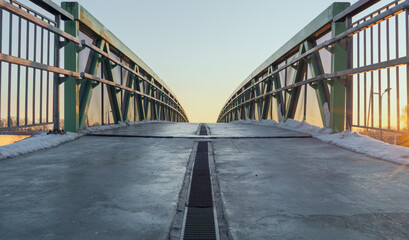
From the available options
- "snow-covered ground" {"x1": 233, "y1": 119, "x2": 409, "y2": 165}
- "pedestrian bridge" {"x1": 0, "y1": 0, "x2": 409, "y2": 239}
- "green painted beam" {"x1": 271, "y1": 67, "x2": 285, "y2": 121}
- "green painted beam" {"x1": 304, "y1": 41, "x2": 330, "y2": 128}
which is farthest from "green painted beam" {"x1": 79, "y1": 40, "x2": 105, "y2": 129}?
"green painted beam" {"x1": 271, "y1": 67, "x2": 285, "y2": 121}

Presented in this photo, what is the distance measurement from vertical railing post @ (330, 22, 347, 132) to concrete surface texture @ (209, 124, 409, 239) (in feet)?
8.75

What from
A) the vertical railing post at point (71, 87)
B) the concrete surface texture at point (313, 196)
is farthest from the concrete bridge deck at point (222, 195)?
the vertical railing post at point (71, 87)

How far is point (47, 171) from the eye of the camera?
4.02 m

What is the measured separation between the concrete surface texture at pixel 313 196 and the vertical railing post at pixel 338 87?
2.67 meters

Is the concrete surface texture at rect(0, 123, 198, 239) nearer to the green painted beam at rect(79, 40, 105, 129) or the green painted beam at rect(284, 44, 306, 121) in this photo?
the green painted beam at rect(79, 40, 105, 129)

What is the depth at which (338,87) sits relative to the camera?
7820mm

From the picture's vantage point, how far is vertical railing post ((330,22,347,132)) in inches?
306

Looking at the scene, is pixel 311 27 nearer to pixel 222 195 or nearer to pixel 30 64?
pixel 30 64

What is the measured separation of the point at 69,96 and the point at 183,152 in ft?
13.8

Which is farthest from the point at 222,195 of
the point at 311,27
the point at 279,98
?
the point at 279,98

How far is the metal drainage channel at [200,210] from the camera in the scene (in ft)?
7.22

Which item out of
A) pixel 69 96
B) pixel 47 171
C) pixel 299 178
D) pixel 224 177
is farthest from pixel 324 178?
pixel 69 96

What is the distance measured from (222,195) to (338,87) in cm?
612

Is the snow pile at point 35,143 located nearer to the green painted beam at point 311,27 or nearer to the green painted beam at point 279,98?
the green painted beam at point 311,27
